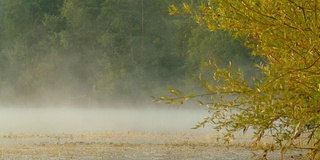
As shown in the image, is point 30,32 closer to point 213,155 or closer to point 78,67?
point 78,67

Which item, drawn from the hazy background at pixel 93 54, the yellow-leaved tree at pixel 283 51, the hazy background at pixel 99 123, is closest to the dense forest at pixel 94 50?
the hazy background at pixel 93 54

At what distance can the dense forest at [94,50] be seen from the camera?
62438mm

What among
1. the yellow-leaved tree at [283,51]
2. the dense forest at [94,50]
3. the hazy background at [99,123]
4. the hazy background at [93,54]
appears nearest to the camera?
the yellow-leaved tree at [283,51]

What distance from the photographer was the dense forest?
62438 millimetres

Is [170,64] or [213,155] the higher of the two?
[170,64]

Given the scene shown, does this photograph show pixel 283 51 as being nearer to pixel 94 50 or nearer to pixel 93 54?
pixel 94 50

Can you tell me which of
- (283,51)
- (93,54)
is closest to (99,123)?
(93,54)

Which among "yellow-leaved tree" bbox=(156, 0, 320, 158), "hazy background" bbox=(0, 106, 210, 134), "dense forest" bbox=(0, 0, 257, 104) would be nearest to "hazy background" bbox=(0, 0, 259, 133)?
"dense forest" bbox=(0, 0, 257, 104)

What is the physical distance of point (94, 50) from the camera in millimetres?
64250

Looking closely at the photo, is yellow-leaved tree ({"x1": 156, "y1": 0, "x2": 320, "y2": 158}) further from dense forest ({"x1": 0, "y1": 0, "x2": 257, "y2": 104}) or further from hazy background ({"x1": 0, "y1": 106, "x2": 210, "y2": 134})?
dense forest ({"x1": 0, "y1": 0, "x2": 257, "y2": 104})

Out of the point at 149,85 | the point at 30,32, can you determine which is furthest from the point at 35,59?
the point at 149,85

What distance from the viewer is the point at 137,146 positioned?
22047 millimetres

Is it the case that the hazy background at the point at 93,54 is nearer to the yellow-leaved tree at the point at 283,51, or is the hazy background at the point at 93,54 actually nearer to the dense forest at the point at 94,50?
the dense forest at the point at 94,50

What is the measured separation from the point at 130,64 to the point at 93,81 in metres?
3.92
